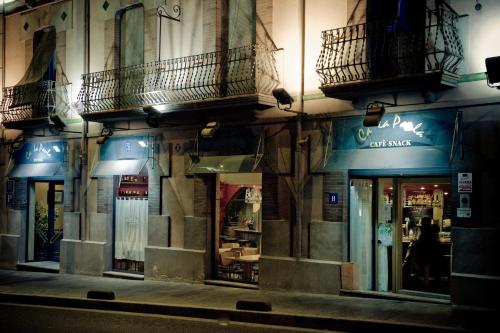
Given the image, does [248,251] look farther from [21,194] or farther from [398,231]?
[21,194]

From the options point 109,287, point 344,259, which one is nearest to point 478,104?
point 344,259

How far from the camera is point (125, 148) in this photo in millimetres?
17953

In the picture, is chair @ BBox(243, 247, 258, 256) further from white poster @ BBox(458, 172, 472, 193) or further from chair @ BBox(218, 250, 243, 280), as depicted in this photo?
white poster @ BBox(458, 172, 472, 193)

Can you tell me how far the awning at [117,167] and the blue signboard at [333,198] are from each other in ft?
17.8

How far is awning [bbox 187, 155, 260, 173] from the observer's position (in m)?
15.2

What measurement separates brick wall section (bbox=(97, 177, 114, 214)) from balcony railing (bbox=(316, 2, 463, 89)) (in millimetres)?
7231

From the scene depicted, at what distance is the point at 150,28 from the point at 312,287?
7.98m

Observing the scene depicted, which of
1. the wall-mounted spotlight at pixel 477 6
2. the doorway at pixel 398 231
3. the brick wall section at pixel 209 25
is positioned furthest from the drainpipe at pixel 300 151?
the wall-mounted spotlight at pixel 477 6

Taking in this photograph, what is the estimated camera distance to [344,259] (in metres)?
13.9

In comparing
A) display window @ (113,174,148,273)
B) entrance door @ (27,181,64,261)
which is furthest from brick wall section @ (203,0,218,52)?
entrance door @ (27,181,64,261)

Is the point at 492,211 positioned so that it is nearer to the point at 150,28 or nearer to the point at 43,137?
the point at 150,28

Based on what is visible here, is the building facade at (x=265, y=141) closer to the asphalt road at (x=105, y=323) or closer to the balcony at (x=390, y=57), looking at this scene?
the balcony at (x=390, y=57)

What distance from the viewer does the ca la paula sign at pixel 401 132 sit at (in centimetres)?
1254

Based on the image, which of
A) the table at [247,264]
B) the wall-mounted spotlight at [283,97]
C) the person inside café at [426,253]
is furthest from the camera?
the table at [247,264]
